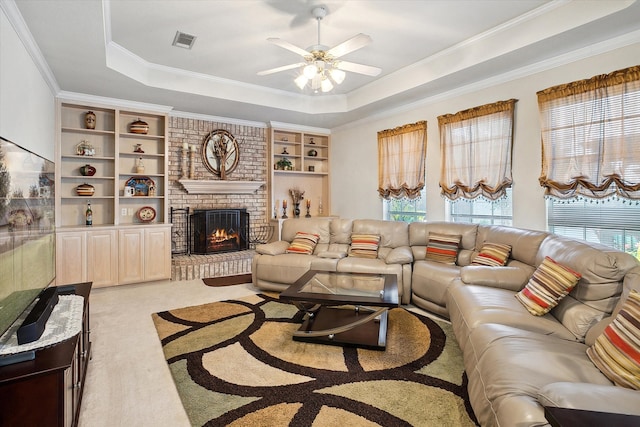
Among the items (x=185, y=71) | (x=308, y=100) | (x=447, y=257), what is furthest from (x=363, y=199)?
(x=185, y=71)

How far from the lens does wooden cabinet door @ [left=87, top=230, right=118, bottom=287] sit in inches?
175

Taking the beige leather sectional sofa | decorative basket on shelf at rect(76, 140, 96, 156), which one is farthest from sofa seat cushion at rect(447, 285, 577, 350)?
decorative basket on shelf at rect(76, 140, 96, 156)

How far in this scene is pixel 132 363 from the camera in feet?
8.29

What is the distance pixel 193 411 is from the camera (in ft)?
6.34

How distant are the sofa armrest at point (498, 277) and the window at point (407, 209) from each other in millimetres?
2189

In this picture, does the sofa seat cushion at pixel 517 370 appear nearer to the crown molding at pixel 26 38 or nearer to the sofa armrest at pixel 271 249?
the sofa armrest at pixel 271 249

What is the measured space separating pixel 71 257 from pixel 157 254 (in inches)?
40.8

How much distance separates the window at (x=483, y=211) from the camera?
13.4 ft

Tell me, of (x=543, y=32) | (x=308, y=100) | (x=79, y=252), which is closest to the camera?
(x=543, y=32)

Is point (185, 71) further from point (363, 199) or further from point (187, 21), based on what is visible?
point (363, 199)

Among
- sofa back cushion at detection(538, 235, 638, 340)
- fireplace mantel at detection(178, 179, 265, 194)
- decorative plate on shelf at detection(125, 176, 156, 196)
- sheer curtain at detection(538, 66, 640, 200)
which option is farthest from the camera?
fireplace mantel at detection(178, 179, 265, 194)

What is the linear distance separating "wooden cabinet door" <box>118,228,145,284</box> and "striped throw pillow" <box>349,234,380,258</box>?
310 cm

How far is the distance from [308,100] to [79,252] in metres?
4.12

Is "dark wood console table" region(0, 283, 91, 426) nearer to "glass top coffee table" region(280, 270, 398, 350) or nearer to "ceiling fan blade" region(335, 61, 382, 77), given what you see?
"glass top coffee table" region(280, 270, 398, 350)
